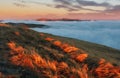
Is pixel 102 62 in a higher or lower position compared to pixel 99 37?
higher

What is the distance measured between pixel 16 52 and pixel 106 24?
368 feet

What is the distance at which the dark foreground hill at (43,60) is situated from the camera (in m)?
11.5

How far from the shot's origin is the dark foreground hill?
11508 millimetres

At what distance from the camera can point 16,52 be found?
1234 centimetres

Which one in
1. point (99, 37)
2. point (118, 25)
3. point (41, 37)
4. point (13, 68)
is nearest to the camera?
point (13, 68)

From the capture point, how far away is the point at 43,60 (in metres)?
12.0

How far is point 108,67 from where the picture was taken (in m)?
12.9

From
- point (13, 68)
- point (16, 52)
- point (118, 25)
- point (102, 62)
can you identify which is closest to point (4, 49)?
point (16, 52)

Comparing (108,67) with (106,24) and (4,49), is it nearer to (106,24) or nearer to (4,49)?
(4,49)

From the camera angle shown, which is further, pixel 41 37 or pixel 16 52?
pixel 41 37

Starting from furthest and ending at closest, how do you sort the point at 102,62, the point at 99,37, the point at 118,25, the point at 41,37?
1. the point at 118,25
2. the point at 99,37
3. the point at 41,37
4. the point at 102,62

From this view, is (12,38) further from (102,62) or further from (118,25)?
(118,25)

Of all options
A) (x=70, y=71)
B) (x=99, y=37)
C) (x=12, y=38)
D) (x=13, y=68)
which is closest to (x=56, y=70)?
(x=70, y=71)

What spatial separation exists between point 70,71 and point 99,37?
7281 centimetres
